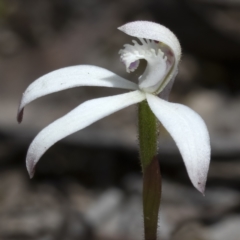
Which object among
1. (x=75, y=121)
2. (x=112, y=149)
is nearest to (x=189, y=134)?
(x=75, y=121)

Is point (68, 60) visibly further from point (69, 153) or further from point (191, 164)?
point (191, 164)

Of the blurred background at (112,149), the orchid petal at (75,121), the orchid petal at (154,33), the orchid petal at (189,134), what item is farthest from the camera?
the blurred background at (112,149)

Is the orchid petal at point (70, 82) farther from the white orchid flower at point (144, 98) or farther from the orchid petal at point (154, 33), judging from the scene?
the orchid petal at point (154, 33)

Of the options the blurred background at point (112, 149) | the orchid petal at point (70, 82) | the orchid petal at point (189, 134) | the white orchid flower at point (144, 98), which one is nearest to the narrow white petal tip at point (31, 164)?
the white orchid flower at point (144, 98)

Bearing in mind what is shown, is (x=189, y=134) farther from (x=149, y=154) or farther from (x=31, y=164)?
(x=31, y=164)

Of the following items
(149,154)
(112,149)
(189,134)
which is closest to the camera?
(189,134)

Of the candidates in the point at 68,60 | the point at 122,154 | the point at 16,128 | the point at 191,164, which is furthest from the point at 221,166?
the point at 191,164

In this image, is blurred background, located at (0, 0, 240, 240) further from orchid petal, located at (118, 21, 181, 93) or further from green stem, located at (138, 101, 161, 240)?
orchid petal, located at (118, 21, 181, 93)
